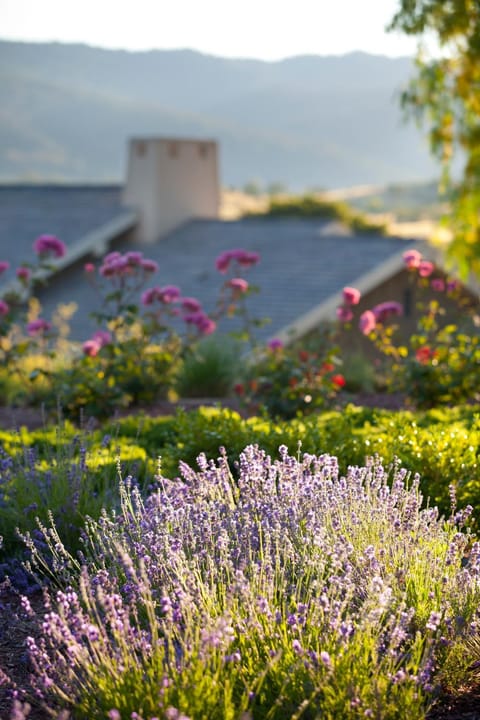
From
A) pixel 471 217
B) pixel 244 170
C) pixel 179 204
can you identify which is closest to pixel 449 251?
pixel 471 217

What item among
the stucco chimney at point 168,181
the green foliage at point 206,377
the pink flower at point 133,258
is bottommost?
the green foliage at point 206,377

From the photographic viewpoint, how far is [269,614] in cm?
319

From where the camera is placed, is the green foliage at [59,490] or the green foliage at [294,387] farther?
the green foliage at [294,387]

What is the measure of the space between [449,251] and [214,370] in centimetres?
371

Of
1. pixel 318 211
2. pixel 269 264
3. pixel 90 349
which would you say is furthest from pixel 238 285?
pixel 318 211

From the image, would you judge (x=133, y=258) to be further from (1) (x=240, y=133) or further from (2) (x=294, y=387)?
(1) (x=240, y=133)

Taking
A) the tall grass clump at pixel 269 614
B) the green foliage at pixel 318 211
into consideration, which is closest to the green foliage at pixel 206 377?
the tall grass clump at pixel 269 614

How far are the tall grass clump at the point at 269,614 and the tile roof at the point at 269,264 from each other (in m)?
11.9

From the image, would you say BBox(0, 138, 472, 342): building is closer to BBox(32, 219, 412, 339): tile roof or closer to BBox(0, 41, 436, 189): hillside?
BBox(32, 219, 412, 339): tile roof

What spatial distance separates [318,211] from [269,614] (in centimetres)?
3398

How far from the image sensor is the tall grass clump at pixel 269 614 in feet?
9.86

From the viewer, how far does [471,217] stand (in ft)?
22.0

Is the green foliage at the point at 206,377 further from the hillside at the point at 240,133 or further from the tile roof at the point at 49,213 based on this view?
the hillside at the point at 240,133

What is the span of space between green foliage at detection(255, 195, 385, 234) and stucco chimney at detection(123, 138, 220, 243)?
11.9 meters
